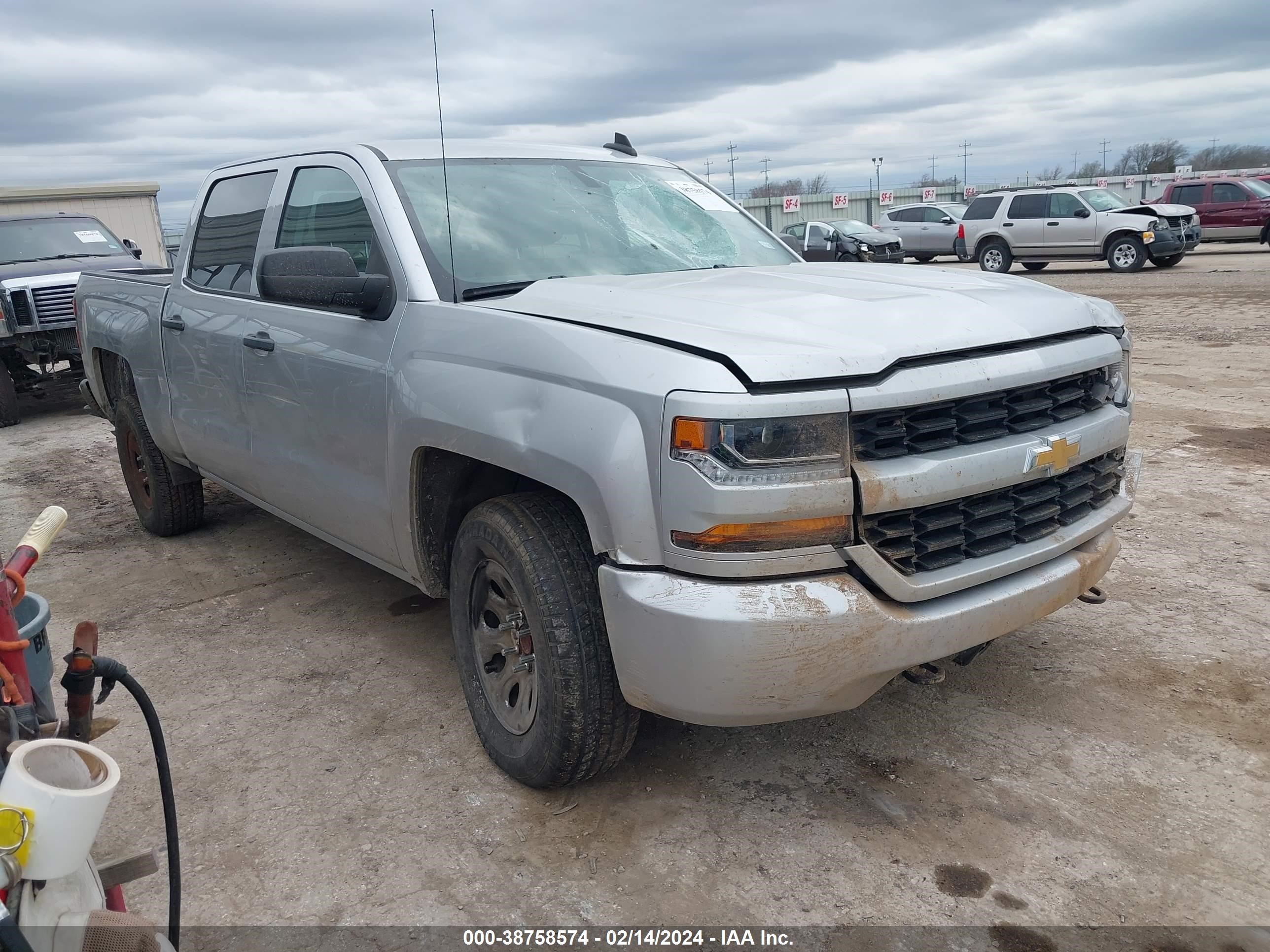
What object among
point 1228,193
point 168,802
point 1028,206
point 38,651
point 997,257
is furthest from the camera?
point 1228,193

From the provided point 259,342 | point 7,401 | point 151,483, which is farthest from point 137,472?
point 7,401

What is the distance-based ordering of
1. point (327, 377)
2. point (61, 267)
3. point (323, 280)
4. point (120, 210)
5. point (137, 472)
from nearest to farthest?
point (323, 280), point (327, 377), point (137, 472), point (61, 267), point (120, 210)

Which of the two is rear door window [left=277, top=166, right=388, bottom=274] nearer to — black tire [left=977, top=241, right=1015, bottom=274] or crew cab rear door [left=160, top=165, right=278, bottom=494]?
crew cab rear door [left=160, top=165, right=278, bottom=494]

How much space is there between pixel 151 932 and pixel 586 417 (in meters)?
1.34

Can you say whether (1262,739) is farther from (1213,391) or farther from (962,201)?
(962,201)

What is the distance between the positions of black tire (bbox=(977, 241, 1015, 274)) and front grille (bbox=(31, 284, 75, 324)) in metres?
16.8

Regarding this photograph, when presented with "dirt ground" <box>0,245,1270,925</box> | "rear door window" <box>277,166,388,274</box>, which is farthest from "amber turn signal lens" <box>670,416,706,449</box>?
"rear door window" <box>277,166,388,274</box>

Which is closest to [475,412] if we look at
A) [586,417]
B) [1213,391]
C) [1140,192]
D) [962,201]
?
[586,417]

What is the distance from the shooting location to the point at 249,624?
4238mm

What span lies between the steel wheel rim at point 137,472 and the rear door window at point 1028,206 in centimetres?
1888

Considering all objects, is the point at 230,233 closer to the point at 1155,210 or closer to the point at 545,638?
the point at 545,638

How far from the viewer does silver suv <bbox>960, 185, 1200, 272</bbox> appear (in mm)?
18719

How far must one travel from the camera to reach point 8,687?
167cm

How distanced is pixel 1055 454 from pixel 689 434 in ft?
3.46
